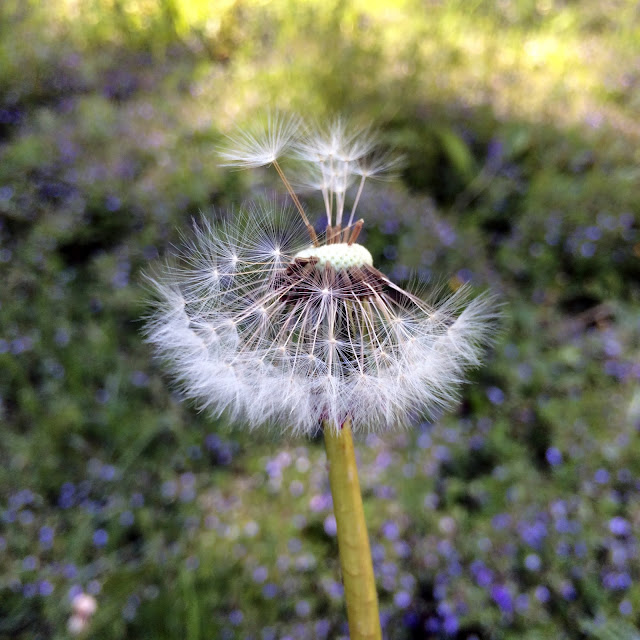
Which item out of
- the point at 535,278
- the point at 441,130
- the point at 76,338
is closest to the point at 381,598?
the point at 76,338

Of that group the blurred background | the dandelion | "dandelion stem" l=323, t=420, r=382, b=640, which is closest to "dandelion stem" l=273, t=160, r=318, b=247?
the dandelion

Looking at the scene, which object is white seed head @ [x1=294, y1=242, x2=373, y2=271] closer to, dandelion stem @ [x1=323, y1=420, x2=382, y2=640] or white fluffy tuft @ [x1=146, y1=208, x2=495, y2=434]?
white fluffy tuft @ [x1=146, y1=208, x2=495, y2=434]

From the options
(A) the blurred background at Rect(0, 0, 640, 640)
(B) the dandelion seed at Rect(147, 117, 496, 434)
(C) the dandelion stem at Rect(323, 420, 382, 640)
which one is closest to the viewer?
(C) the dandelion stem at Rect(323, 420, 382, 640)

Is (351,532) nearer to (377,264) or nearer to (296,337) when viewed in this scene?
(296,337)

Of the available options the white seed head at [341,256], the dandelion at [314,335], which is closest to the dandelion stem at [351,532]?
the dandelion at [314,335]

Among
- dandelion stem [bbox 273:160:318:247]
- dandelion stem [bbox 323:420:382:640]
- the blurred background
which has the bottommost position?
the blurred background

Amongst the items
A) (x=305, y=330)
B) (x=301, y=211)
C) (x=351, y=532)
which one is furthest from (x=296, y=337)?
(x=351, y=532)

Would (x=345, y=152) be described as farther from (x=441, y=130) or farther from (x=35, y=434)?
(x=441, y=130)

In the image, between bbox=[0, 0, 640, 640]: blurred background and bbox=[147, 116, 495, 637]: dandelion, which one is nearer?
bbox=[147, 116, 495, 637]: dandelion
